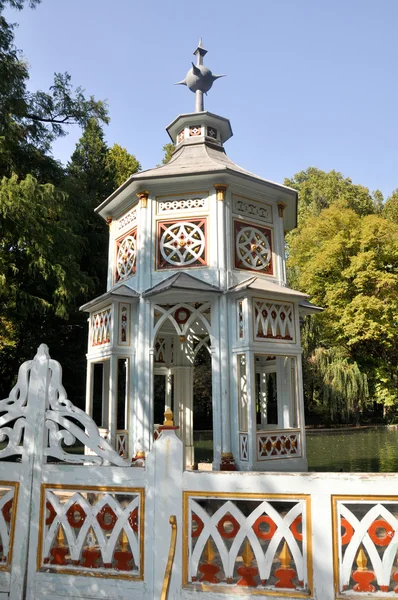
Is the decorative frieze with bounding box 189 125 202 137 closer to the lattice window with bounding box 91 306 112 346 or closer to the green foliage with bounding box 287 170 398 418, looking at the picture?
the lattice window with bounding box 91 306 112 346

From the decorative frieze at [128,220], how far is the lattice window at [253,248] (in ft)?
6.82

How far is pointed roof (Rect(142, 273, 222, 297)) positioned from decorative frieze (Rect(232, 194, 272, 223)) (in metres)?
1.66

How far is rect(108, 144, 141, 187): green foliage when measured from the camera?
30.4m

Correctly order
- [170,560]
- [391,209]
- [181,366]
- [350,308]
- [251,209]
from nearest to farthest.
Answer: [170,560], [251,209], [181,366], [350,308], [391,209]

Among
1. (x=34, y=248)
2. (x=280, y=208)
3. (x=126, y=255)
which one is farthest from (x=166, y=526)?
(x=34, y=248)

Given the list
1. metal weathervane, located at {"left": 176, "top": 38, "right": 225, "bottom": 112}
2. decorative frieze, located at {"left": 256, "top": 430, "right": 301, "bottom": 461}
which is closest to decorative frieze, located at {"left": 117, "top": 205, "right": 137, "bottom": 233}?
metal weathervane, located at {"left": 176, "top": 38, "right": 225, "bottom": 112}

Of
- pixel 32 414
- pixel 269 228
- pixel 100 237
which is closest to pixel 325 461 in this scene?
pixel 269 228

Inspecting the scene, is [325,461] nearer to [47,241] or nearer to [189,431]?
[189,431]

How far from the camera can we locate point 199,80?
1178 cm

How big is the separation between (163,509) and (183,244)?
6.14 m

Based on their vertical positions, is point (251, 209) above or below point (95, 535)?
above

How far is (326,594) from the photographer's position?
10.9 feet

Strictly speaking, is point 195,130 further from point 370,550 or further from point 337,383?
point 337,383

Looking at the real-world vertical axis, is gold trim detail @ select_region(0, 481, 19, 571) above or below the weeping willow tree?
below
